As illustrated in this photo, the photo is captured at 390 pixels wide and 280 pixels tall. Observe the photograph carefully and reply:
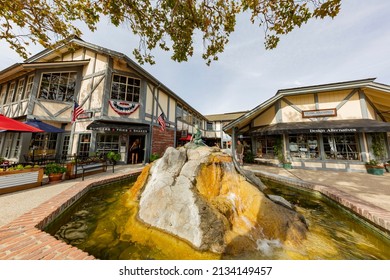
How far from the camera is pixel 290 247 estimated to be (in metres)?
2.71

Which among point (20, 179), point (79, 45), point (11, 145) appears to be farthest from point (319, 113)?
point (11, 145)

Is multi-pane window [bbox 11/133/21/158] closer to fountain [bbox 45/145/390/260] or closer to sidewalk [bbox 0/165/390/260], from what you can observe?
sidewalk [bbox 0/165/390/260]

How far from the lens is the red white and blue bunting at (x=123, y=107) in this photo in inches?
377

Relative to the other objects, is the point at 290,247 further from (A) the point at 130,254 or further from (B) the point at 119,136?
(B) the point at 119,136

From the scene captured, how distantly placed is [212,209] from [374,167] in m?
10.3

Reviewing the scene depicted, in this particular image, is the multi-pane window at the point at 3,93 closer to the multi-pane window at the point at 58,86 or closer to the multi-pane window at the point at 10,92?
the multi-pane window at the point at 10,92

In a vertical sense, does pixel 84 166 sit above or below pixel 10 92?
below

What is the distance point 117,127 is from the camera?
9133 mm

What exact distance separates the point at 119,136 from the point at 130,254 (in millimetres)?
9612

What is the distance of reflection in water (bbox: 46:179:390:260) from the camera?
2.47 m

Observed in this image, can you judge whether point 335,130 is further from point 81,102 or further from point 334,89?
point 81,102

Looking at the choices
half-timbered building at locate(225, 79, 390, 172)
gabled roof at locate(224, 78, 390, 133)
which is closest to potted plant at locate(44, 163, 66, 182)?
gabled roof at locate(224, 78, 390, 133)
